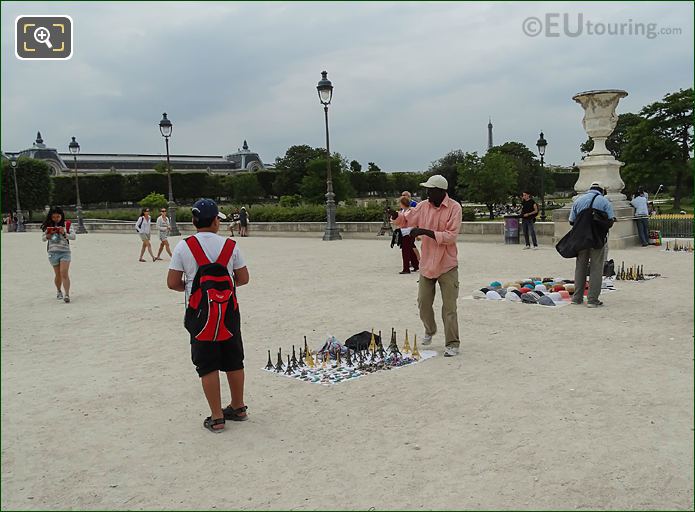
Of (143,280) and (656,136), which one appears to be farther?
(656,136)

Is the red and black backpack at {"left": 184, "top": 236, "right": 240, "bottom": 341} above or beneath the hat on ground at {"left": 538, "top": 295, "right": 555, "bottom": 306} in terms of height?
above

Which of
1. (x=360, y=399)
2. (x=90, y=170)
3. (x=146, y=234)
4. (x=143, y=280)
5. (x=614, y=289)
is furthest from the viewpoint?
(x=90, y=170)

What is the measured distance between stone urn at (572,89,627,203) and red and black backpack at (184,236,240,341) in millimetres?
13621

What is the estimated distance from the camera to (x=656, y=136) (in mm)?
43156

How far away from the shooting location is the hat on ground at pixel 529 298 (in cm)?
905

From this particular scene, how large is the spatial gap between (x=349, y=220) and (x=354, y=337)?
21.2 m

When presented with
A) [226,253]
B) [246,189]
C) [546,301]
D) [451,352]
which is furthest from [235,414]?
[246,189]

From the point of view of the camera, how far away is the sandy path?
3.62 meters

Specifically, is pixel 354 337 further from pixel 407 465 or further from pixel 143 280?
pixel 143 280

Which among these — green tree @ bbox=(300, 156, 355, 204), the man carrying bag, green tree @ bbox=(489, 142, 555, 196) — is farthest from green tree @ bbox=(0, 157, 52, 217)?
the man carrying bag

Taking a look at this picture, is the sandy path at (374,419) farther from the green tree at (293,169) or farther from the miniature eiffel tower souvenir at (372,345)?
the green tree at (293,169)

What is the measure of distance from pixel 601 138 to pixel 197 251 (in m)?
14.4

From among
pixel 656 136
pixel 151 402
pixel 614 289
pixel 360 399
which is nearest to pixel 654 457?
pixel 360 399

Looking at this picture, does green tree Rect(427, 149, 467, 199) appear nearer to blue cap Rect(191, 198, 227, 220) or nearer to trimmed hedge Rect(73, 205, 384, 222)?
trimmed hedge Rect(73, 205, 384, 222)
